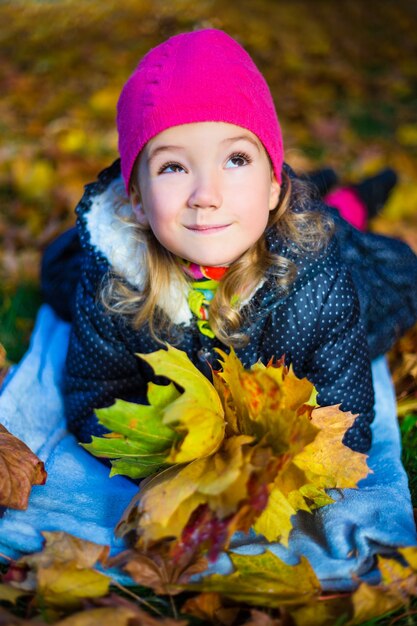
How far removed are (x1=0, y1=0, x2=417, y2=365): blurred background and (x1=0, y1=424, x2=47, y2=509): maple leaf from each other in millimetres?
795

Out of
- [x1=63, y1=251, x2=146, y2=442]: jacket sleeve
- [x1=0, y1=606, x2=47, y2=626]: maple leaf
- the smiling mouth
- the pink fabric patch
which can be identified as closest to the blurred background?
the pink fabric patch

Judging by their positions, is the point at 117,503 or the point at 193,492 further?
the point at 117,503

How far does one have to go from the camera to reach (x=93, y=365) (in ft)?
6.95

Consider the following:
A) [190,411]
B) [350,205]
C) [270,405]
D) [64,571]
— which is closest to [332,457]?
[270,405]

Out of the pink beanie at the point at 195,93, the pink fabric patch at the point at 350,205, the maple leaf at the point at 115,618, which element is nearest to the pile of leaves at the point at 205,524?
the maple leaf at the point at 115,618

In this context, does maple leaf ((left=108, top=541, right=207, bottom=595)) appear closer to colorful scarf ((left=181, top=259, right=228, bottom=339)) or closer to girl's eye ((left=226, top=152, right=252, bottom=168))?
colorful scarf ((left=181, top=259, right=228, bottom=339))

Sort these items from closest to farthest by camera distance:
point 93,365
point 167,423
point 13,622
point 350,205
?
point 13,622
point 167,423
point 93,365
point 350,205

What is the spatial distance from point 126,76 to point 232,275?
115 inches

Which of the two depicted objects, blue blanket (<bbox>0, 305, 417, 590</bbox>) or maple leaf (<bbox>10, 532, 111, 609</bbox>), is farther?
blue blanket (<bbox>0, 305, 417, 590</bbox>)

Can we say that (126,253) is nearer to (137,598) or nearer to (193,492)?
(193,492)

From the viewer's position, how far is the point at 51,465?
2.02 metres

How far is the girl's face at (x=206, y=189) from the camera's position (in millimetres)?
1729

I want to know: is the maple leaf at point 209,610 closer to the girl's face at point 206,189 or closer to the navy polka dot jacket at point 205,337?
the navy polka dot jacket at point 205,337

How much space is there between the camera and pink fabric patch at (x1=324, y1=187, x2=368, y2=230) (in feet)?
9.95
